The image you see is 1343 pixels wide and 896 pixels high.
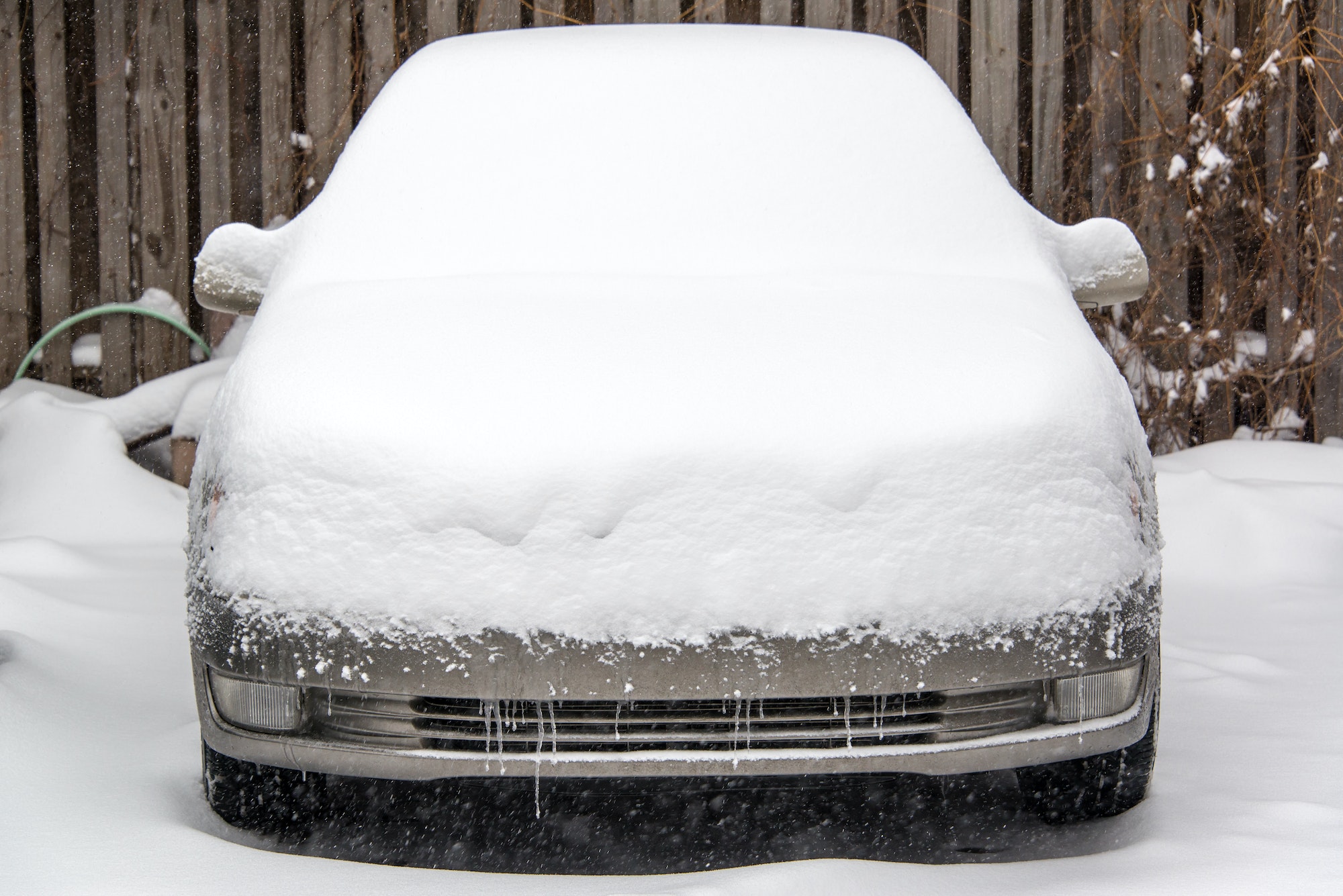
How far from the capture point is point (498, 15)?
4840 millimetres

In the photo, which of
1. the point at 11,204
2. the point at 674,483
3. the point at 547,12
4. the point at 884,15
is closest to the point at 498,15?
the point at 547,12

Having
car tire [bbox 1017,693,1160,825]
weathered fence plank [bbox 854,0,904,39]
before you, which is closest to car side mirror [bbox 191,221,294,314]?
car tire [bbox 1017,693,1160,825]

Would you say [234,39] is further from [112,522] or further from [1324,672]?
[1324,672]

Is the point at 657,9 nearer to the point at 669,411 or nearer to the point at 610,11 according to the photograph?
the point at 610,11

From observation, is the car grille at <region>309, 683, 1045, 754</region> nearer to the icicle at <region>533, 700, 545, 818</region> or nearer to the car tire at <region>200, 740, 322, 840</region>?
the icicle at <region>533, 700, 545, 818</region>

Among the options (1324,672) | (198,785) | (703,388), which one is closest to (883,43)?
(703,388)

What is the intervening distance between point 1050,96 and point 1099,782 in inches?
143

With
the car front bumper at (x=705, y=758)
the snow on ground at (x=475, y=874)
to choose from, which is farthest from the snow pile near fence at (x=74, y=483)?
the car front bumper at (x=705, y=758)

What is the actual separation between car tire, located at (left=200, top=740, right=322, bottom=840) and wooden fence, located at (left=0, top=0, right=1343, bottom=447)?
3.42m

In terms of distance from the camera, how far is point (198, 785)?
204 cm

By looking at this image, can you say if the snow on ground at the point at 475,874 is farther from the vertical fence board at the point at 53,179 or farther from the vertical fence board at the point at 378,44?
the vertical fence board at the point at 378,44

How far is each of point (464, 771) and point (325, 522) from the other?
0.40m

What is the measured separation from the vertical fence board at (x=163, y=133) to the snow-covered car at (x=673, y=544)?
122 inches

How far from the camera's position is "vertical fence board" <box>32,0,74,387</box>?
15.9 feet
